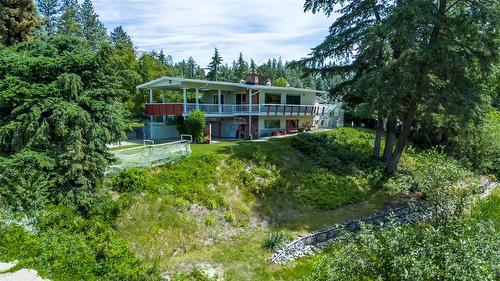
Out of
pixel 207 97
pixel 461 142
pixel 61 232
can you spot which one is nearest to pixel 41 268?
pixel 61 232

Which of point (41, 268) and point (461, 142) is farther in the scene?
point (461, 142)

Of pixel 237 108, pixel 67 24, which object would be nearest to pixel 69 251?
pixel 237 108

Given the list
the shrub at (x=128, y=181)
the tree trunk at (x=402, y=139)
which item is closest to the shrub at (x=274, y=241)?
the shrub at (x=128, y=181)

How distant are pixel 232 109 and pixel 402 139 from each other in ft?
45.5

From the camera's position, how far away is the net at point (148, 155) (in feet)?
53.1

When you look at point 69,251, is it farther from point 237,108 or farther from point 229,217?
point 237,108

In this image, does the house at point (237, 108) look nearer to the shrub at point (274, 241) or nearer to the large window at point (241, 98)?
the large window at point (241, 98)

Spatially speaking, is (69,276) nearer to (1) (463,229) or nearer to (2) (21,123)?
(2) (21,123)

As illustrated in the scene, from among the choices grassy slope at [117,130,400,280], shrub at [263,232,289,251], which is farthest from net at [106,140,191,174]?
shrub at [263,232,289,251]

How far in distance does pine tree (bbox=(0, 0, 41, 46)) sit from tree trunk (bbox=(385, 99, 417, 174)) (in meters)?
30.0

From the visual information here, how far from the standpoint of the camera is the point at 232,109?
29.2 metres

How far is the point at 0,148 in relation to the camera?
13.4m

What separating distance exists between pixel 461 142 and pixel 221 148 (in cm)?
2095

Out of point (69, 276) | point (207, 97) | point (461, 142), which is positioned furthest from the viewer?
point (207, 97)
